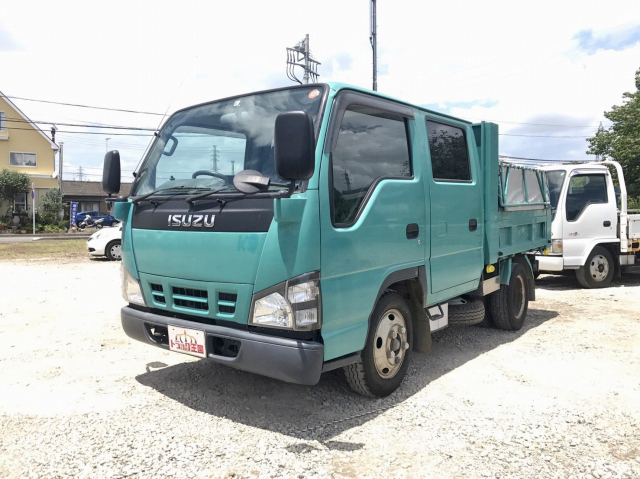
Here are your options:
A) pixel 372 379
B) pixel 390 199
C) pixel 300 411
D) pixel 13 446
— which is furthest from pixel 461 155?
pixel 13 446

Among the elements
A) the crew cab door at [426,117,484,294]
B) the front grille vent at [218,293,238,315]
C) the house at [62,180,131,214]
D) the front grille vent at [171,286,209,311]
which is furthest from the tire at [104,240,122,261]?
the house at [62,180,131,214]

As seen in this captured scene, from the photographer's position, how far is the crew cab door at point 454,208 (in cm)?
454

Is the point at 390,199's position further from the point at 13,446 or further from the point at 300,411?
the point at 13,446

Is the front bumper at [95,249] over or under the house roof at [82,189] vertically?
under

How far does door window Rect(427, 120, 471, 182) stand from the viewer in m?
4.60

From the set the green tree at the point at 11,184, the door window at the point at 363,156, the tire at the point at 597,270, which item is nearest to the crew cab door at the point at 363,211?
the door window at the point at 363,156

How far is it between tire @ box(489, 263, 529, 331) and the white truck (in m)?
2.94

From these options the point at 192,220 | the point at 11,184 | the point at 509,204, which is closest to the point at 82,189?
the point at 11,184

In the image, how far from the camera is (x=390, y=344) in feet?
13.5

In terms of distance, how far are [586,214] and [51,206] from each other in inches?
1283

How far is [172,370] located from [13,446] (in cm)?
157

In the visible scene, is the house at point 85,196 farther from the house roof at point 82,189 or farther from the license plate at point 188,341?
the license plate at point 188,341

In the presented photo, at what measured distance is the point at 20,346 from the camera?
569cm

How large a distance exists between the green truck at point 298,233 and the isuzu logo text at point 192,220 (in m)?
0.01
